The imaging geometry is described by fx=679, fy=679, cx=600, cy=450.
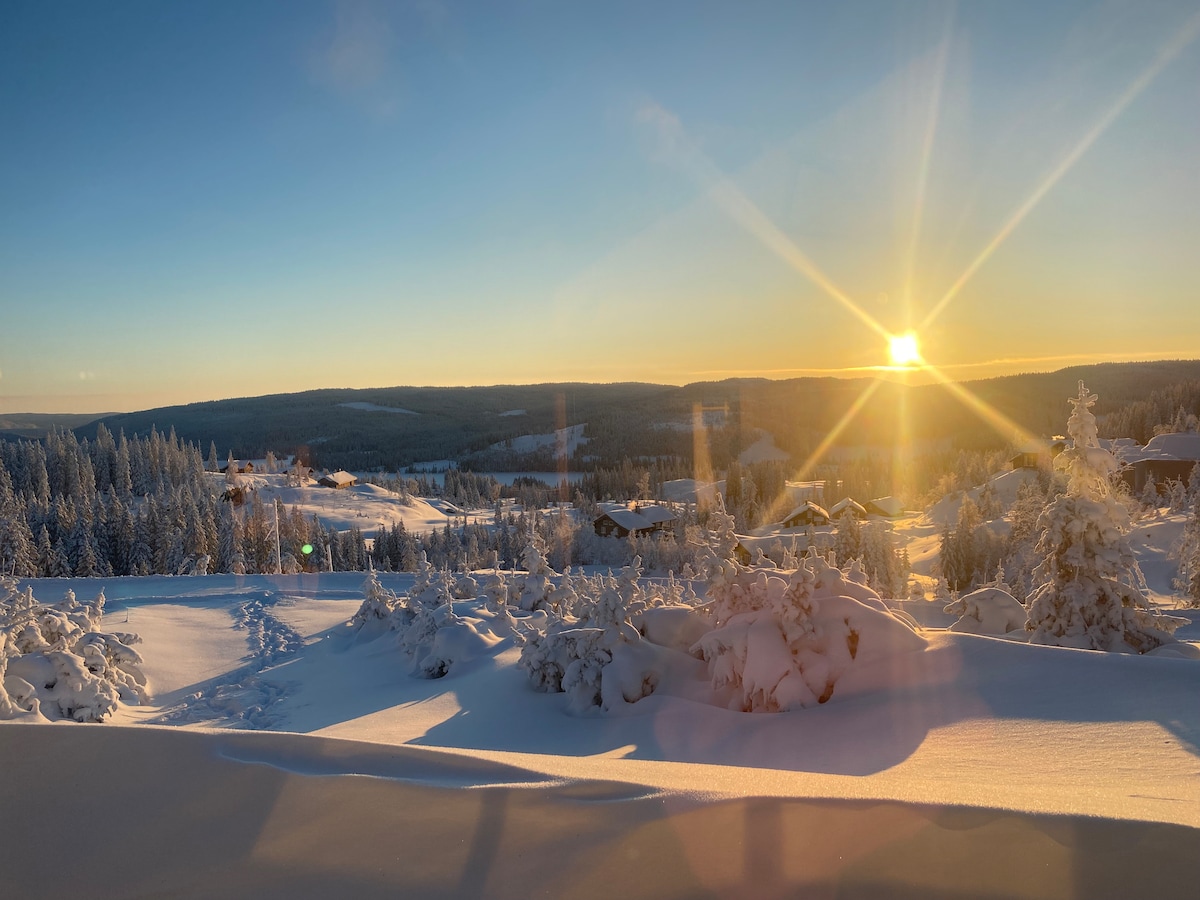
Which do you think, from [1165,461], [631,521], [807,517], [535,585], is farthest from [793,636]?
[1165,461]

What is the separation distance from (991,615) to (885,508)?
3106 inches

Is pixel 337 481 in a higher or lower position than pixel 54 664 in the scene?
lower

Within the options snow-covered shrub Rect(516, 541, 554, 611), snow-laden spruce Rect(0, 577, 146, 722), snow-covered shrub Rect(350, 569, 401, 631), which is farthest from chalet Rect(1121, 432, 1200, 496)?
snow-laden spruce Rect(0, 577, 146, 722)

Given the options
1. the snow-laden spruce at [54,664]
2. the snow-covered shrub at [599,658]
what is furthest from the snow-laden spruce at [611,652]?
the snow-laden spruce at [54,664]

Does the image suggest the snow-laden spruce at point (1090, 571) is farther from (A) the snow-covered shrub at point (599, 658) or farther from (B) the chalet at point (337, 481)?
(B) the chalet at point (337, 481)

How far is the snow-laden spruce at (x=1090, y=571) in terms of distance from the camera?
1080 centimetres

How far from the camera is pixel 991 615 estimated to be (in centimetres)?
1328

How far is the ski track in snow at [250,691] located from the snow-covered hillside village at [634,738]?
3.7 inches

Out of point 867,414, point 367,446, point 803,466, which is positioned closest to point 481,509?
point 803,466

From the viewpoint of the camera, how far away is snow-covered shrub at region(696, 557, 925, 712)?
7.78 meters

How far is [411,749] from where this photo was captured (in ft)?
10.7

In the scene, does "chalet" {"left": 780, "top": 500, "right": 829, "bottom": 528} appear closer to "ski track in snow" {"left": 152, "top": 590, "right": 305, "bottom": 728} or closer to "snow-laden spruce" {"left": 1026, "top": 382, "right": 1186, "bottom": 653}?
"ski track in snow" {"left": 152, "top": 590, "right": 305, "bottom": 728}

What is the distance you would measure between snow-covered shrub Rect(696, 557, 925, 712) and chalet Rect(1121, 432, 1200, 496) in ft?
250

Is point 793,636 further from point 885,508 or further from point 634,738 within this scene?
point 885,508
